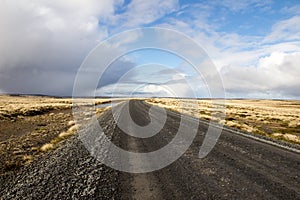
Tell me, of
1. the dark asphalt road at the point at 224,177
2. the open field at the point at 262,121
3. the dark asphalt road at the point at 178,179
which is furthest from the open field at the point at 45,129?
the dark asphalt road at the point at 224,177

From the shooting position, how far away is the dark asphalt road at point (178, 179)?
5.83m

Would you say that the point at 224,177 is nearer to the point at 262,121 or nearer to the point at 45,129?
the point at 45,129

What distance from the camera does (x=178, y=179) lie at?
22.2 feet

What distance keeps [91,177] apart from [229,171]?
4.46 m

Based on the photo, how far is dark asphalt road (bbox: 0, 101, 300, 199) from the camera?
19.1ft

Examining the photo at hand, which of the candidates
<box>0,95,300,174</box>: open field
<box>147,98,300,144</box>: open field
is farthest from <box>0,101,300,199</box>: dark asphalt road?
<box>147,98,300,144</box>: open field

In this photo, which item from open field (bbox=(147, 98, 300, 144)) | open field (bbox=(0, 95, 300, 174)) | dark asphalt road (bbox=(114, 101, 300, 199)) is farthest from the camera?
open field (bbox=(147, 98, 300, 144))

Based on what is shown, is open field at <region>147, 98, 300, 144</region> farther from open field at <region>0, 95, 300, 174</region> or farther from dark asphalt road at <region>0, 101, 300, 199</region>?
dark asphalt road at <region>0, 101, 300, 199</region>

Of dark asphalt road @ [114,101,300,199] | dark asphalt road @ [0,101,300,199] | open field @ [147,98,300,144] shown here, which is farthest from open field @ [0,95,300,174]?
dark asphalt road @ [114,101,300,199]

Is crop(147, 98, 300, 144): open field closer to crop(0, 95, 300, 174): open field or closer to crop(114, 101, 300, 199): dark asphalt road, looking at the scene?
crop(0, 95, 300, 174): open field

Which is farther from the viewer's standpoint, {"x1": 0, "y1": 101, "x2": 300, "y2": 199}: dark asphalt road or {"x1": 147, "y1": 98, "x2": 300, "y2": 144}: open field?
{"x1": 147, "y1": 98, "x2": 300, "y2": 144}: open field

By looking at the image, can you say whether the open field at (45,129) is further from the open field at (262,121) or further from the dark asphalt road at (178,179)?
the dark asphalt road at (178,179)

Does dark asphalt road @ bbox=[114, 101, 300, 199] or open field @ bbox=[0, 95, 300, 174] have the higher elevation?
dark asphalt road @ bbox=[114, 101, 300, 199]

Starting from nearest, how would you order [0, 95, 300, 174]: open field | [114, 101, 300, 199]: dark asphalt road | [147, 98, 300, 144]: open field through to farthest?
[114, 101, 300, 199]: dark asphalt road, [0, 95, 300, 174]: open field, [147, 98, 300, 144]: open field
